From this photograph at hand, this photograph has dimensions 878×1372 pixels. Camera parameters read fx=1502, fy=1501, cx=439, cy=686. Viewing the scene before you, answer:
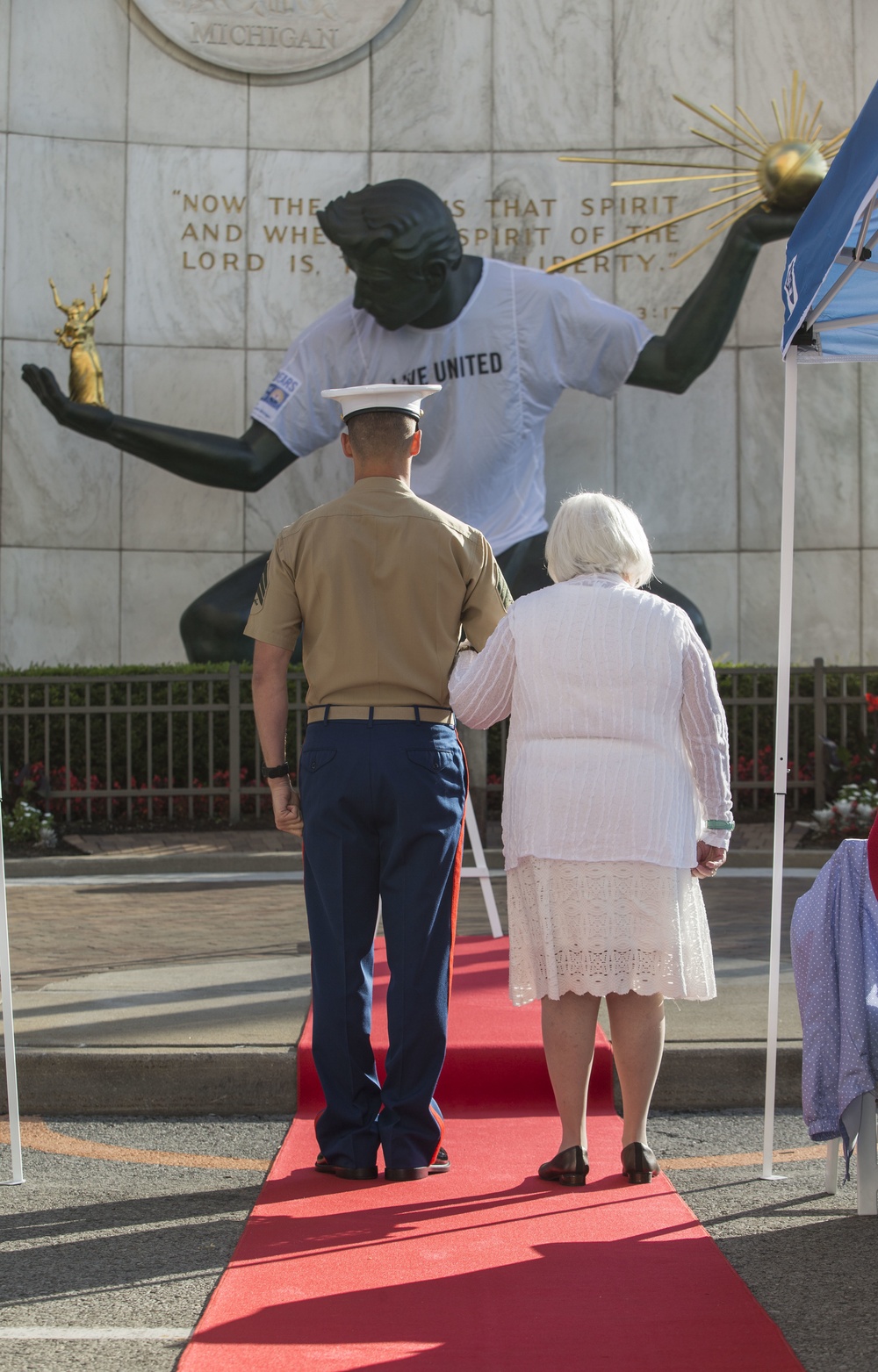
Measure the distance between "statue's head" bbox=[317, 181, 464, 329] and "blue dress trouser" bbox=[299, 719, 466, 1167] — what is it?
854cm

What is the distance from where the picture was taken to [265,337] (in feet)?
46.8

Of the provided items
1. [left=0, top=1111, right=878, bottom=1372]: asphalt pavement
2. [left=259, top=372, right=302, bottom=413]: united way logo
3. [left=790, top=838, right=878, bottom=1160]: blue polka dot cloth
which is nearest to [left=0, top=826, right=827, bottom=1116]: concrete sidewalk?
[left=0, top=1111, right=878, bottom=1372]: asphalt pavement

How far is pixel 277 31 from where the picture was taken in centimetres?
1427

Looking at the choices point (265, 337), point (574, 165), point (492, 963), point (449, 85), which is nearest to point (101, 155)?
point (265, 337)

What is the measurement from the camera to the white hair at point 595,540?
372 cm

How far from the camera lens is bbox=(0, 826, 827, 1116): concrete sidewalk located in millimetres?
4648

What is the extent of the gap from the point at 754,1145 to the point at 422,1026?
120cm

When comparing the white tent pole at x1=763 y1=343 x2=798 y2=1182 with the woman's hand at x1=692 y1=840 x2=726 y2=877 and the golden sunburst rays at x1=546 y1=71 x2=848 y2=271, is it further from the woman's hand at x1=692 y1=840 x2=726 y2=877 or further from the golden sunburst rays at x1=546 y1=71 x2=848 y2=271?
the golden sunburst rays at x1=546 y1=71 x2=848 y2=271

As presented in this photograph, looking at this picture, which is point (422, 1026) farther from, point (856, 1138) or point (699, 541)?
point (699, 541)

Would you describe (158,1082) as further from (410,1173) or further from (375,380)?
(375,380)

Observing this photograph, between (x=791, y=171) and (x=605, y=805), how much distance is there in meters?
10.3

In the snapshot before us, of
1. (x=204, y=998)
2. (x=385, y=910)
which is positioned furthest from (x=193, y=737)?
(x=385, y=910)

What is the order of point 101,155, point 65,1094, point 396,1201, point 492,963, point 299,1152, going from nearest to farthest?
point 396,1201 < point 299,1152 < point 65,1094 < point 492,963 < point 101,155

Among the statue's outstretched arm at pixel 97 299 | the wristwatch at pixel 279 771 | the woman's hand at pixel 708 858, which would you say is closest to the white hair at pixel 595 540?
the woman's hand at pixel 708 858
